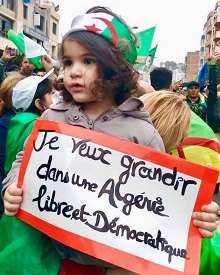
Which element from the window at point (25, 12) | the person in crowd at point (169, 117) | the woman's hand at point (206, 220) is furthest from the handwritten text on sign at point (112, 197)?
the window at point (25, 12)

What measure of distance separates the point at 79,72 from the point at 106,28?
0.20 m

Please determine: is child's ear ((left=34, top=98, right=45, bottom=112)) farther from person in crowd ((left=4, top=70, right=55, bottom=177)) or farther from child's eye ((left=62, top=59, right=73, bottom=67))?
child's eye ((left=62, top=59, right=73, bottom=67))

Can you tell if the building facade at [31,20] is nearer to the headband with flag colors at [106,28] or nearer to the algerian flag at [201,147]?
the algerian flag at [201,147]

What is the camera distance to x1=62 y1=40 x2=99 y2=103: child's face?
1.71 metres

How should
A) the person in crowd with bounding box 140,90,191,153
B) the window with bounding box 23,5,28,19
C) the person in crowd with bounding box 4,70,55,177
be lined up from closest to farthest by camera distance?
the person in crowd with bounding box 140,90,191,153, the person in crowd with bounding box 4,70,55,177, the window with bounding box 23,5,28,19

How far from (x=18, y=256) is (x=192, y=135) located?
1.57 meters

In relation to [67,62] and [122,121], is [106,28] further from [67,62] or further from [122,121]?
[122,121]

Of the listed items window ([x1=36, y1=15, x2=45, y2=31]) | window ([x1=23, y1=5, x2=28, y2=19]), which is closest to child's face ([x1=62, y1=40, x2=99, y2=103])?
window ([x1=23, y1=5, x2=28, y2=19])

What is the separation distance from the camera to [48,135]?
1.68 metres

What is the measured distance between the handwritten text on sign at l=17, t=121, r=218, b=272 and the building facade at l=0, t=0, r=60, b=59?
32991 millimetres

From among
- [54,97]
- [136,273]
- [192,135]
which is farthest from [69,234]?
[54,97]

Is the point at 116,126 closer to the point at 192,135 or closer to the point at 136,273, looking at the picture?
the point at 136,273

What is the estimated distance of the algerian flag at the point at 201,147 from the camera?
2773 millimetres

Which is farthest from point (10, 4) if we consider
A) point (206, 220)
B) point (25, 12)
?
point (206, 220)
